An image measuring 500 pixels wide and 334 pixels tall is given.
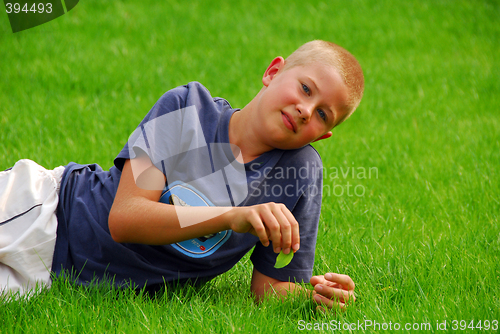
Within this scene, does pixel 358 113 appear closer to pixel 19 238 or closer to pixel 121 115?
pixel 121 115

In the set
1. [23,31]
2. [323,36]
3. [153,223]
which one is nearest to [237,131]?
[153,223]

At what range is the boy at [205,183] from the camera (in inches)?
77.3

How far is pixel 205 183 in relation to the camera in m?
2.01

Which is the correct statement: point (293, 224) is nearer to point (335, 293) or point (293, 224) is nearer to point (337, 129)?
point (335, 293)

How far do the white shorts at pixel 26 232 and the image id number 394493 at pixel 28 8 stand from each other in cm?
356

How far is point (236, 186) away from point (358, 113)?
10.5ft

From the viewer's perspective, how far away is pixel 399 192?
338cm

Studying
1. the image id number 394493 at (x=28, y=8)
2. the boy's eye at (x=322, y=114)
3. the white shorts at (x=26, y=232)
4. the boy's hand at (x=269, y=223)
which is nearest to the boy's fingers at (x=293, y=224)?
the boy's hand at (x=269, y=223)

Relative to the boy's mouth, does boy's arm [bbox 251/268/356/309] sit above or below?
below

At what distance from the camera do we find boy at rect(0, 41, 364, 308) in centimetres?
196

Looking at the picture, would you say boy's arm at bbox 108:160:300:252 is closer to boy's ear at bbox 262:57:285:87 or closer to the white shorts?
the white shorts

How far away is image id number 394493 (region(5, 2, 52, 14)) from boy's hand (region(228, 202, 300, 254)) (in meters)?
4.38

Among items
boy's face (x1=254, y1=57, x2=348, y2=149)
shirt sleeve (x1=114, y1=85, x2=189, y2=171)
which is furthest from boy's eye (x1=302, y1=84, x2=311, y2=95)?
shirt sleeve (x1=114, y1=85, x2=189, y2=171)
